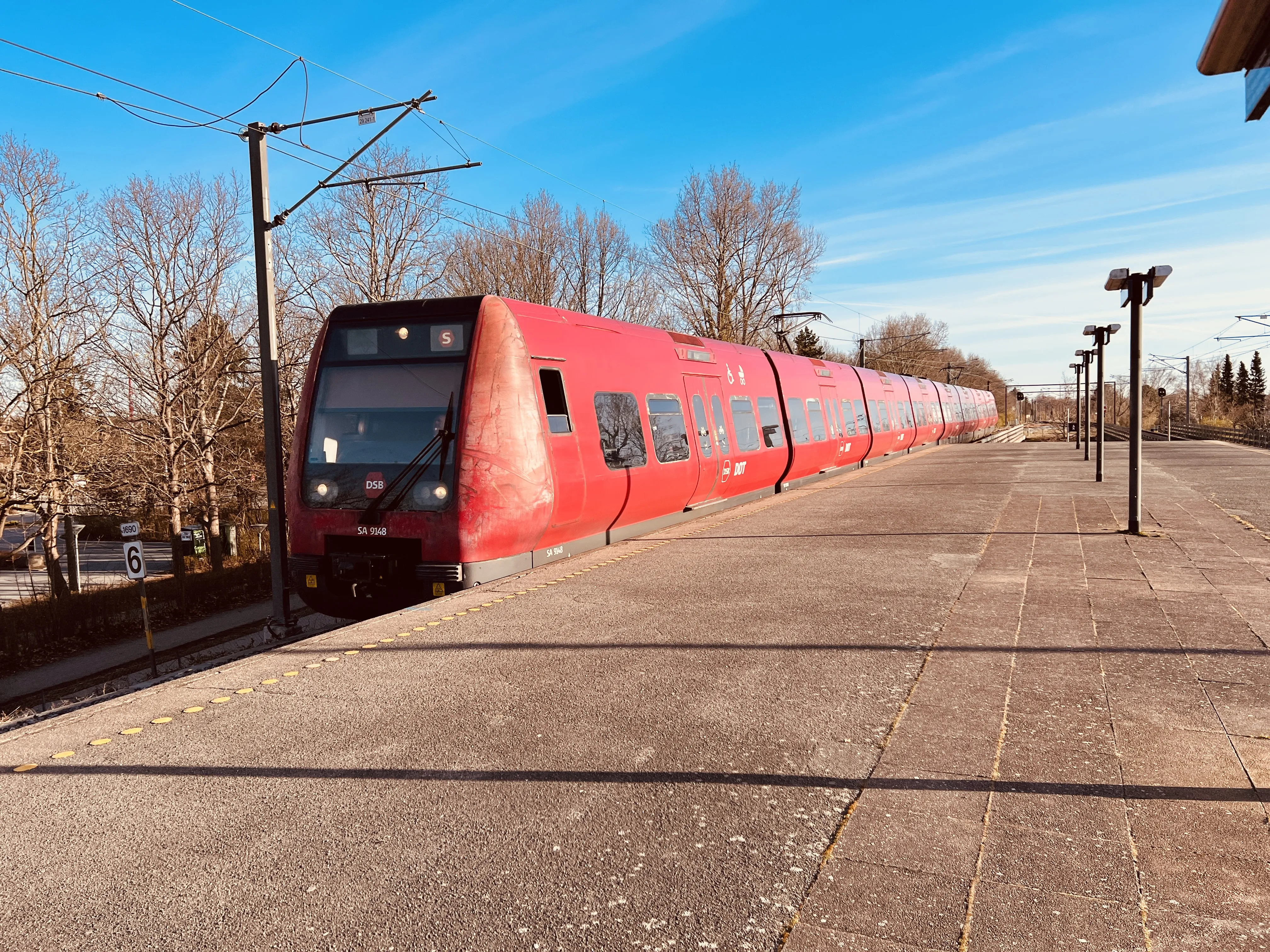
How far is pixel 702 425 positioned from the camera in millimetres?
12688

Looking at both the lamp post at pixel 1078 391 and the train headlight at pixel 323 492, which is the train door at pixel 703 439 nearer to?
the train headlight at pixel 323 492

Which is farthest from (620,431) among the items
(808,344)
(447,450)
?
(808,344)

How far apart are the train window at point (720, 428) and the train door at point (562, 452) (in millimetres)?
4484

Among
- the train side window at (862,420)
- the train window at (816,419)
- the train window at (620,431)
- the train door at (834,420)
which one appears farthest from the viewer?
the train side window at (862,420)

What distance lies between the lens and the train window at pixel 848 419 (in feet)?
70.7

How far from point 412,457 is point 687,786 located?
4.98 metres

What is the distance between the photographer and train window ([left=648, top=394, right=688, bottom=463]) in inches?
438

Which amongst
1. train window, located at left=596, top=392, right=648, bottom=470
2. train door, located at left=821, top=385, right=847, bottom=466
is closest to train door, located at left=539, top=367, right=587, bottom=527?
train window, located at left=596, top=392, right=648, bottom=470

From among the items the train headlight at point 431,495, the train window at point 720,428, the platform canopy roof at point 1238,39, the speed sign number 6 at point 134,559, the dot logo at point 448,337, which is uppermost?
the platform canopy roof at point 1238,39

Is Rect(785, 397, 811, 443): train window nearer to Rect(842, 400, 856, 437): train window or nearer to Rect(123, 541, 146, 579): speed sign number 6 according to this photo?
Rect(842, 400, 856, 437): train window

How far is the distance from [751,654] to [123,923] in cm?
365

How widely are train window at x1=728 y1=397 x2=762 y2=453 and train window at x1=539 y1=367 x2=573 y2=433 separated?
545cm

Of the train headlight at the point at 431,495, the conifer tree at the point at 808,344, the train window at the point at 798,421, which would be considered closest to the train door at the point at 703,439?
the train window at the point at 798,421

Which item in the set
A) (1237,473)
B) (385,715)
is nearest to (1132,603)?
(385,715)
